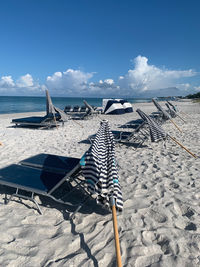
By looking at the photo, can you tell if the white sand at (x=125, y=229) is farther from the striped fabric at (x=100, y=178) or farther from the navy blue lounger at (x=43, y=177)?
the striped fabric at (x=100, y=178)

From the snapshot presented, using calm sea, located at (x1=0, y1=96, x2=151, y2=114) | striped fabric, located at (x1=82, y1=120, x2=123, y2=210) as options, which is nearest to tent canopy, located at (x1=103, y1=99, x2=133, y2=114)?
calm sea, located at (x1=0, y1=96, x2=151, y2=114)

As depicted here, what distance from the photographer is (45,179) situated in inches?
125

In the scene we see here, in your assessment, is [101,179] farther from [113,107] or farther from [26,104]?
[26,104]

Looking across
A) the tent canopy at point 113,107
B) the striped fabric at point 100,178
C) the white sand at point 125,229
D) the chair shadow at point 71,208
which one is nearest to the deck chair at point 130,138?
the white sand at point 125,229

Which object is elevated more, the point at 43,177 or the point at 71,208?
the point at 43,177

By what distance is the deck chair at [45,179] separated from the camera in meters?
2.82

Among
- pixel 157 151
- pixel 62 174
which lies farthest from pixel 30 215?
pixel 157 151

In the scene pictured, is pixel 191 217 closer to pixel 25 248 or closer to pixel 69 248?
pixel 69 248

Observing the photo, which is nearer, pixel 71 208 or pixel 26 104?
pixel 71 208

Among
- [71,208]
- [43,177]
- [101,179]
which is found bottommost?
[71,208]

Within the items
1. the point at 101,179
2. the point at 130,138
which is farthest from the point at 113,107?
the point at 101,179

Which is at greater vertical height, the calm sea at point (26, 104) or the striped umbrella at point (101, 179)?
the striped umbrella at point (101, 179)

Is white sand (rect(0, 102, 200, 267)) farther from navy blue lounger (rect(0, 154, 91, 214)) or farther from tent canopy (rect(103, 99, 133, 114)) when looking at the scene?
tent canopy (rect(103, 99, 133, 114))

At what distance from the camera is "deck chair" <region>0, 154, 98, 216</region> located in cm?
282
